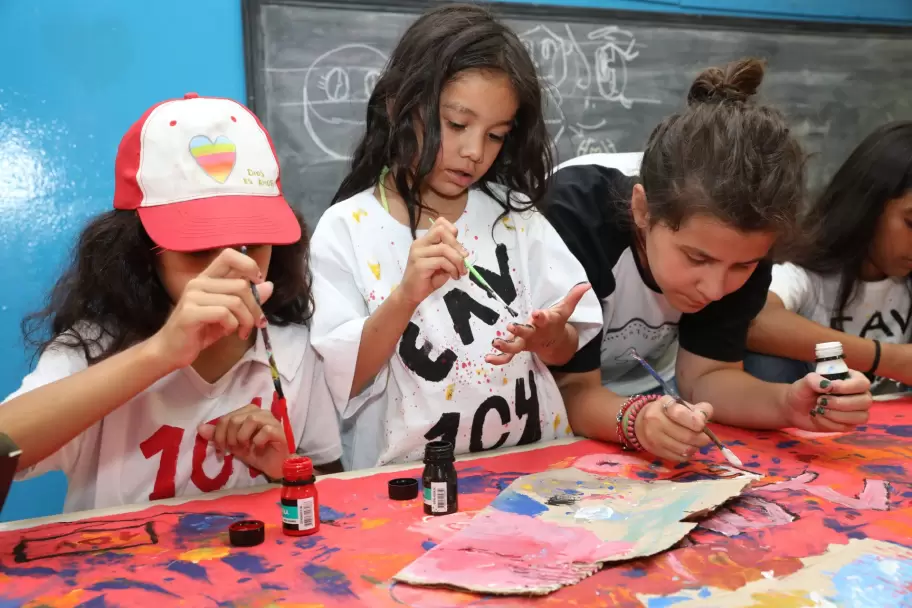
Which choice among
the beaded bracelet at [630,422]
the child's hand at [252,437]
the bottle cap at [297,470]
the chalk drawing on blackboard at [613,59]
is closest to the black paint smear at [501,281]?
the beaded bracelet at [630,422]

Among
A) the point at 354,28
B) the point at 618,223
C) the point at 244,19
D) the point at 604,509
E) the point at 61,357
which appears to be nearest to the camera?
the point at 604,509

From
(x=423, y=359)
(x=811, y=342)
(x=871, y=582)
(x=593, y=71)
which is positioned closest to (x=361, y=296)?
(x=423, y=359)

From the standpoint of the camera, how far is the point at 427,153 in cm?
138

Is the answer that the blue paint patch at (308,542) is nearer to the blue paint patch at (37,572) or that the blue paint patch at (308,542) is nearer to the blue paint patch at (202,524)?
the blue paint patch at (202,524)

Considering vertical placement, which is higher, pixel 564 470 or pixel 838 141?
pixel 838 141

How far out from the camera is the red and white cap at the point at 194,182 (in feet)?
3.78

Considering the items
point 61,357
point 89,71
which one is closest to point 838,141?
point 89,71

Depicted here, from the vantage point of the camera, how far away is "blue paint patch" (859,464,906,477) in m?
1.25

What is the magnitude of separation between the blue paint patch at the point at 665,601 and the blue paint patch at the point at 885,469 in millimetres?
612

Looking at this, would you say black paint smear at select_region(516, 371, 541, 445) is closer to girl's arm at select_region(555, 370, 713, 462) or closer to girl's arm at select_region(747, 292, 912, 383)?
girl's arm at select_region(555, 370, 713, 462)

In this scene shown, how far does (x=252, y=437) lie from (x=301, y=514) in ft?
0.75

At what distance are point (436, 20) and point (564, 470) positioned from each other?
838mm

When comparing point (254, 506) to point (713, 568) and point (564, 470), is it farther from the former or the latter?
point (713, 568)

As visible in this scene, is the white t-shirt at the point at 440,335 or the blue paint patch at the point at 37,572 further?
the white t-shirt at the point at 440,335
